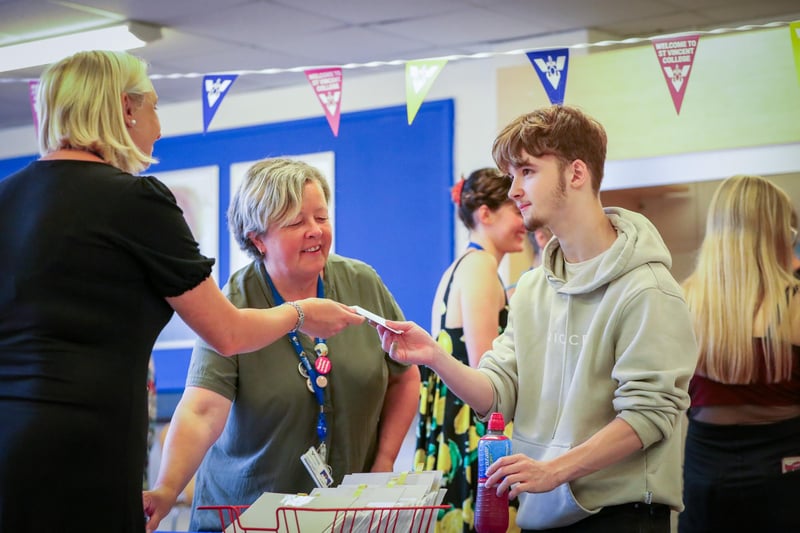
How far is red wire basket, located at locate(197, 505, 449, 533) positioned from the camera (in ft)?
6.07

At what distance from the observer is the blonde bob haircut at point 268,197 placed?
2582mm

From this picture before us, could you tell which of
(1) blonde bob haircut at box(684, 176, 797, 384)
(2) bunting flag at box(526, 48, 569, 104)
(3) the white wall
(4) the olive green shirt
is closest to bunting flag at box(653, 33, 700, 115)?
(2) bunting flag at box(526, 48, 569, 104)

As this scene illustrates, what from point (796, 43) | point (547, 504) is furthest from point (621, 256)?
point (796, 43)

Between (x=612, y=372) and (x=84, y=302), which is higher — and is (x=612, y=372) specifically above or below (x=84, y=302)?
below

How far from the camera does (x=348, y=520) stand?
186 centimetres

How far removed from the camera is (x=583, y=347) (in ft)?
7.02

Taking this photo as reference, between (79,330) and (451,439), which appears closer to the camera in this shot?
(79,330)

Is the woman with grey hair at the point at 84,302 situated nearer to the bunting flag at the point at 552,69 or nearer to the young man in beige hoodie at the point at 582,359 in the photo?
the young man in beige hoodie at the point at 582,359

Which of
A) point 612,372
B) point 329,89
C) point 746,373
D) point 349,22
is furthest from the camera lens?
point 349,22

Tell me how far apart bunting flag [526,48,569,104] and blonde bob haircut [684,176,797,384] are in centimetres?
91

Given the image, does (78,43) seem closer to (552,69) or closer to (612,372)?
(552,69)

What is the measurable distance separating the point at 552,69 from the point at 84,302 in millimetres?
2800

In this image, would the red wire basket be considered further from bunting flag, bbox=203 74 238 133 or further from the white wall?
the white wall

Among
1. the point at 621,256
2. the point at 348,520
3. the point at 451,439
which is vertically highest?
the point at 621,256
